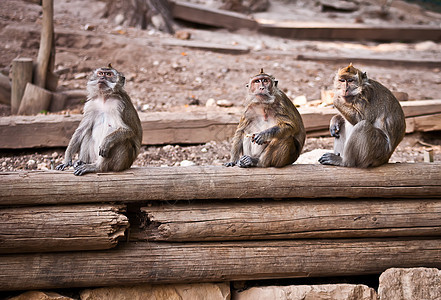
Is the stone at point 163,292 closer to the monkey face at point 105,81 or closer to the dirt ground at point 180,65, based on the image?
the monkey face at point 105,81

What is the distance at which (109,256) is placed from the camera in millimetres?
4887

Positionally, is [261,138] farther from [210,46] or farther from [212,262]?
[210,46]

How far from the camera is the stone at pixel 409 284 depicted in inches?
202

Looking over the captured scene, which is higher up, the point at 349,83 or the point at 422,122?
the point at 422,122

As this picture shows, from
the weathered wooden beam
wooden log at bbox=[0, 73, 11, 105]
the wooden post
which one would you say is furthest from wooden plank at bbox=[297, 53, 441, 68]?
wooden log at bbox=[0, 73, 11, 105]

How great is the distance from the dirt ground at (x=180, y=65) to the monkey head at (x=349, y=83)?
2.60 meters

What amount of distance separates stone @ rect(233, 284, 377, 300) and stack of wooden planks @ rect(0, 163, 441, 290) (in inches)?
6.4

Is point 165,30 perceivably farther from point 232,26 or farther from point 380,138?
point 380,138

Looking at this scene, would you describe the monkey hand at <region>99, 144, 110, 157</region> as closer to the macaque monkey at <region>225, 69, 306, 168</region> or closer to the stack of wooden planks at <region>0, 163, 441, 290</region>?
the stack of wooden planks at <region>0, 163, 441, 290</region>

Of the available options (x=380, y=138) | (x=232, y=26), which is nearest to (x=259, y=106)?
(x=380, y=138)

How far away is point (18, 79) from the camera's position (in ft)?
30.6

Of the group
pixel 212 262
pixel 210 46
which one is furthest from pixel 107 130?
pixel 210 46

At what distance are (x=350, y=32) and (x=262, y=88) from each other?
11.7m

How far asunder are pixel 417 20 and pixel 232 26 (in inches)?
309
